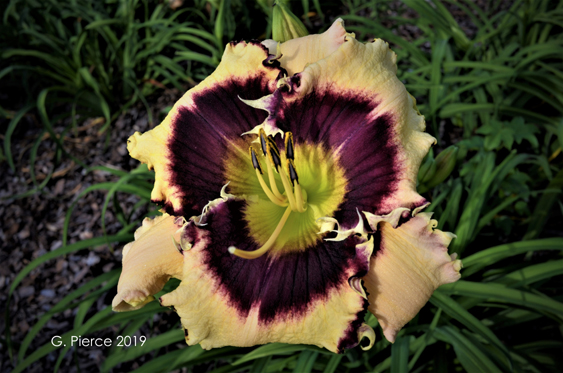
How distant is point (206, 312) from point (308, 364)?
54 cm

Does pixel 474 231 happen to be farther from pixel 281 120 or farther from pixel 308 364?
pixel 281 120

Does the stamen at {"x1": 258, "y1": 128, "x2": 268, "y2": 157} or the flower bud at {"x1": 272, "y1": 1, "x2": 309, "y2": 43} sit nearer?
the stamen at {"x1": 258, "y1": 128, "x2": 268, "y2": 157}

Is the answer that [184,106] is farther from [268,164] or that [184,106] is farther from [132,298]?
[132,298]

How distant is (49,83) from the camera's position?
2891 mm

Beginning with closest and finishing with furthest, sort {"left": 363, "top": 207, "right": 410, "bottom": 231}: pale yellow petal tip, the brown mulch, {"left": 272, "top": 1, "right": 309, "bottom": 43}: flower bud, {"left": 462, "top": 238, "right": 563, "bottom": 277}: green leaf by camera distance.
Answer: {"left": 363, "top": 207, "right": 410, "bottom": 231}: pale yellow petal tip
{"left": 272, "top": 1, "right": 309, "bottom": 43}: flower bud
{"left": 462, "top": 238, "right": 563, "bottom": 277}: green leaf
the brown mulch

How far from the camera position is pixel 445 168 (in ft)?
3.97

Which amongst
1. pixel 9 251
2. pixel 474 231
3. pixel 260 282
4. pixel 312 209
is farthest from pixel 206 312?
pixel 9 251

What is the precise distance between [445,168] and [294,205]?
54 centimetres

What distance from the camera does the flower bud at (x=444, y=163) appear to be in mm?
1178

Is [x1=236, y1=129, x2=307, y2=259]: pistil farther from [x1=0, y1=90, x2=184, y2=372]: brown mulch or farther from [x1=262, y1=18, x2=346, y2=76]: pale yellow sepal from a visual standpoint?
[x1=0, y1=90, x2=184, y2=372]: brown mulch

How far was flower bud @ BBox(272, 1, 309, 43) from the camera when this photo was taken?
106cm

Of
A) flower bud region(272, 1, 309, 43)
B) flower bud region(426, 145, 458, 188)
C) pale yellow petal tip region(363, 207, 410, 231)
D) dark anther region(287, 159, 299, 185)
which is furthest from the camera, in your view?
flower bud region(426, 145, 458, 188)

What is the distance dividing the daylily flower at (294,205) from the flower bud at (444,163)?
1.22 ft

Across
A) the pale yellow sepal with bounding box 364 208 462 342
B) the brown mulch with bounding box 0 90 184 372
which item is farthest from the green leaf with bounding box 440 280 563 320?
the brown mulch with bounding box 0 90 184 372
